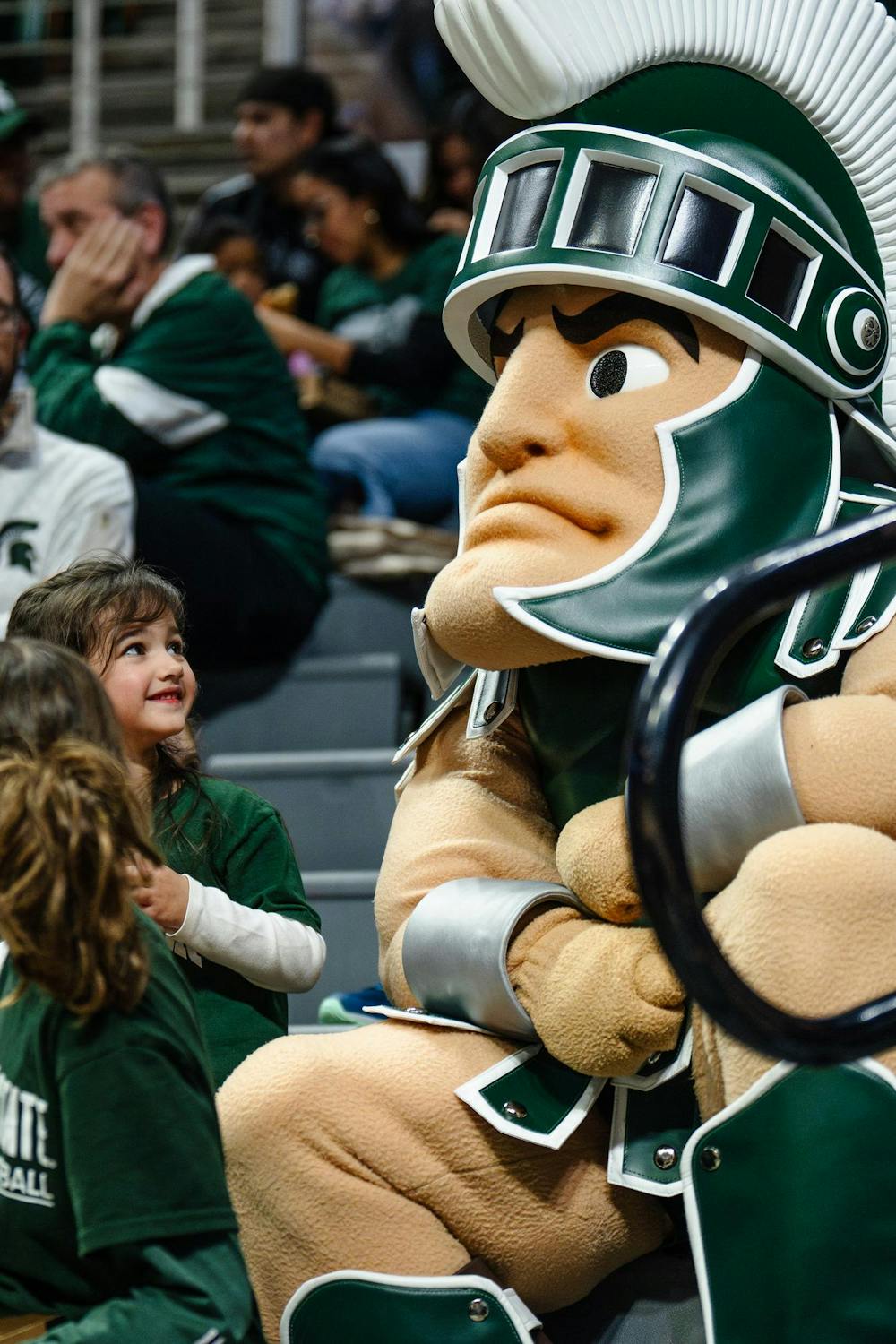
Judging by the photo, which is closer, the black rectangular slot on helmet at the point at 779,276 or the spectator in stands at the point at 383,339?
the black rectangular slot on helmet at the point at 779,276

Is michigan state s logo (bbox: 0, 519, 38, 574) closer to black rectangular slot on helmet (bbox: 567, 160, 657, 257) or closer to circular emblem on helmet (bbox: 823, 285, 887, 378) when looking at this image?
black rectangular slot on helmet (bbox: 567, 160, 657, 257)

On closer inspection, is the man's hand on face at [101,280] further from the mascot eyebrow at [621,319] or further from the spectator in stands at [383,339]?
the mascot eyebrow at [621,319]

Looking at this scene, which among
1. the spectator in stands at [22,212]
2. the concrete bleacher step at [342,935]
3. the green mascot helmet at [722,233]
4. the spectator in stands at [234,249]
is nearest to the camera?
the green mascot helmet at [722,233]

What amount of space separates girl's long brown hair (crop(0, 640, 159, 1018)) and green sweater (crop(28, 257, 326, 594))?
211 centimetres

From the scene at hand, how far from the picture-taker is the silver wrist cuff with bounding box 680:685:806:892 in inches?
62.7

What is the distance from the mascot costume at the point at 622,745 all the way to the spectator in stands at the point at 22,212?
2.78 m

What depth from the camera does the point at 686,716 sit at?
1.30m

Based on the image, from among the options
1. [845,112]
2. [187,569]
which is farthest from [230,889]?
[187,569]

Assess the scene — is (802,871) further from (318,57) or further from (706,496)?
(318,57)

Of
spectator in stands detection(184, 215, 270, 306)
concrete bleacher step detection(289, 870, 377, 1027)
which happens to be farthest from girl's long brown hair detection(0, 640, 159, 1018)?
spectator in stands detection(184, 215, 270, 306)

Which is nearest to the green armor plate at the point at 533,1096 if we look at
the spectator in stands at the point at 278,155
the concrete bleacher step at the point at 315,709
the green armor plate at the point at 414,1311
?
the green armor plate at the point at 414,1311

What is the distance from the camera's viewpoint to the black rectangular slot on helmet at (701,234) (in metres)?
1.75

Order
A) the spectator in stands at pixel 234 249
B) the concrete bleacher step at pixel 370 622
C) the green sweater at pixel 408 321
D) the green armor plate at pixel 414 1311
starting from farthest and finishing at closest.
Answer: the spectator in stands at pixel 234 249 → the green sweater at pixel 408 321 → the concrete bleacher step at pixel 370 622 → the green armor plate at pixel 414 1311

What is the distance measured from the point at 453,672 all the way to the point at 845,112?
661 mm
